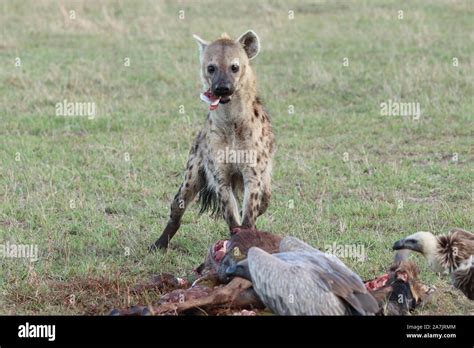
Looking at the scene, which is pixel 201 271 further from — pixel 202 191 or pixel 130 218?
pixel 130 218

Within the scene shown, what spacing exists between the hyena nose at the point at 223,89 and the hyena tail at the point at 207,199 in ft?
2.43

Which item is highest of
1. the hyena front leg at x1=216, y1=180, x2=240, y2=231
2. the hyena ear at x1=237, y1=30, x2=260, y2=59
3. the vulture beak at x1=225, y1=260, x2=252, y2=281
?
the hyena ear at x1=237, y1=30, x2=260, y2=59

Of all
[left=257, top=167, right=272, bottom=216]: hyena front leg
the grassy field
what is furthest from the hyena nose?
the grassy field

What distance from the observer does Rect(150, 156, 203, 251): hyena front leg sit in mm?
7598

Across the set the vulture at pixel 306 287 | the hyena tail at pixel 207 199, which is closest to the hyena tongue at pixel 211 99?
the hyena tail at pixel 207 199

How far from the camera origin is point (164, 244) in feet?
24.7

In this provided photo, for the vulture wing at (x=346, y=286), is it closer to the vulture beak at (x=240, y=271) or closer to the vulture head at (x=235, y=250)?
the vulture beak at (x=240, y=271)

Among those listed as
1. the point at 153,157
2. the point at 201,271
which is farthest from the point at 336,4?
the point at 201,271

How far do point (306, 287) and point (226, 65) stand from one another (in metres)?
2.36

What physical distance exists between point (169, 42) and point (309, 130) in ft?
15.5

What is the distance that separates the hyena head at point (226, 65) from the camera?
23.4 feet

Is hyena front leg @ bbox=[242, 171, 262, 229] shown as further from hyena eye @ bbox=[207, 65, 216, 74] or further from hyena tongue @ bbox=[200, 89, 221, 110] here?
hyena eye @ bbox=[207, 65, 216, 74]
